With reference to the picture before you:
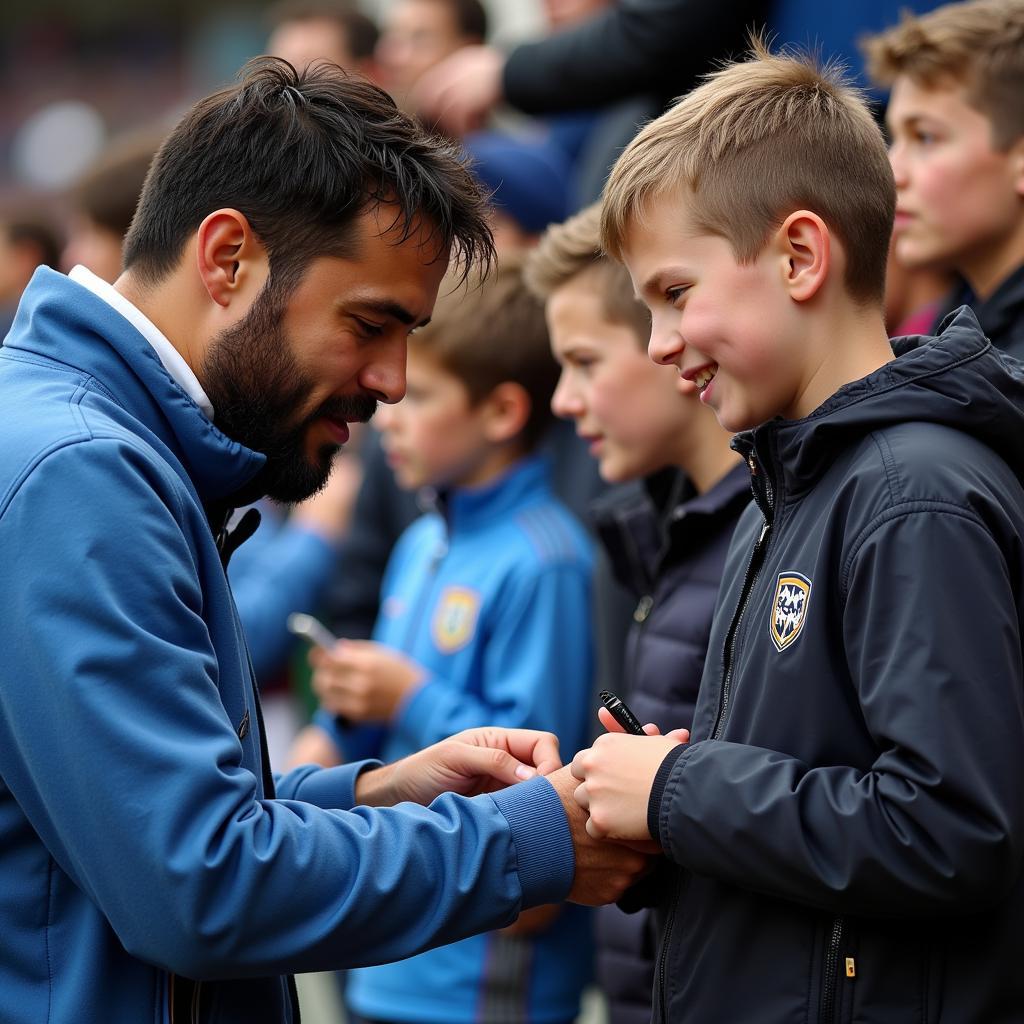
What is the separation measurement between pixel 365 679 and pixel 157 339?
1.56m

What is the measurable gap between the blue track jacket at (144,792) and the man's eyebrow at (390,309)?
319 millimetres

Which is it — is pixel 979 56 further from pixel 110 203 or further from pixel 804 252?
pixel 110 203

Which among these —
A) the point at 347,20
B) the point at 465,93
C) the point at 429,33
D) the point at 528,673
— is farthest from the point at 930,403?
the point at 347,20

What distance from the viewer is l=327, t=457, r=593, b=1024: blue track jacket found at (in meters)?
3.55

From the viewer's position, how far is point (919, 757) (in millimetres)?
1821

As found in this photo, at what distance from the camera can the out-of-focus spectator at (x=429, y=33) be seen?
21.2ft

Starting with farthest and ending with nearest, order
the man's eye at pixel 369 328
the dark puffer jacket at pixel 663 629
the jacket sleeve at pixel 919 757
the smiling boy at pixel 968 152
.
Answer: the smiling boy at pixel 968 152 → the dark puffer jacket at pixel 663 629 → the man's eye at pixel 369 328 → the jacket sleeve at pixel 919 757

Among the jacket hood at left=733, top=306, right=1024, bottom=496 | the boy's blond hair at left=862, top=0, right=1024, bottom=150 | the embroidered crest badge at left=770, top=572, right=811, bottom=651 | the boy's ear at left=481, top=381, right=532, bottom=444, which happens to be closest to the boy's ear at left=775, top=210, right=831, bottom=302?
the jacket hood at left=733, top=306, right=1024, bottom=496

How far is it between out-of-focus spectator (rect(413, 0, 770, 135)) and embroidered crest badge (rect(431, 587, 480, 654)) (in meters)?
1.50

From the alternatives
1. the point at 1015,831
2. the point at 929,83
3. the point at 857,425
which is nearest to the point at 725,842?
the point at 1015,831

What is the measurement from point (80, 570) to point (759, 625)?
0.91m

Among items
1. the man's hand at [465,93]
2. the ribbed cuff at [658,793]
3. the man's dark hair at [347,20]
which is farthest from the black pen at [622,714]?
the man's dark hair at [347,20]

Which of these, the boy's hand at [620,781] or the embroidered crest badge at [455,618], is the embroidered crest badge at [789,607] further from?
the embroidered crest badge at [455,618]

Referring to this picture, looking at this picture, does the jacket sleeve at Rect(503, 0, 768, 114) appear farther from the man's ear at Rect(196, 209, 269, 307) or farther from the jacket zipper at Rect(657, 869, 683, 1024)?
the jacket zipper at Rect(657, 869, 683, 1024)
